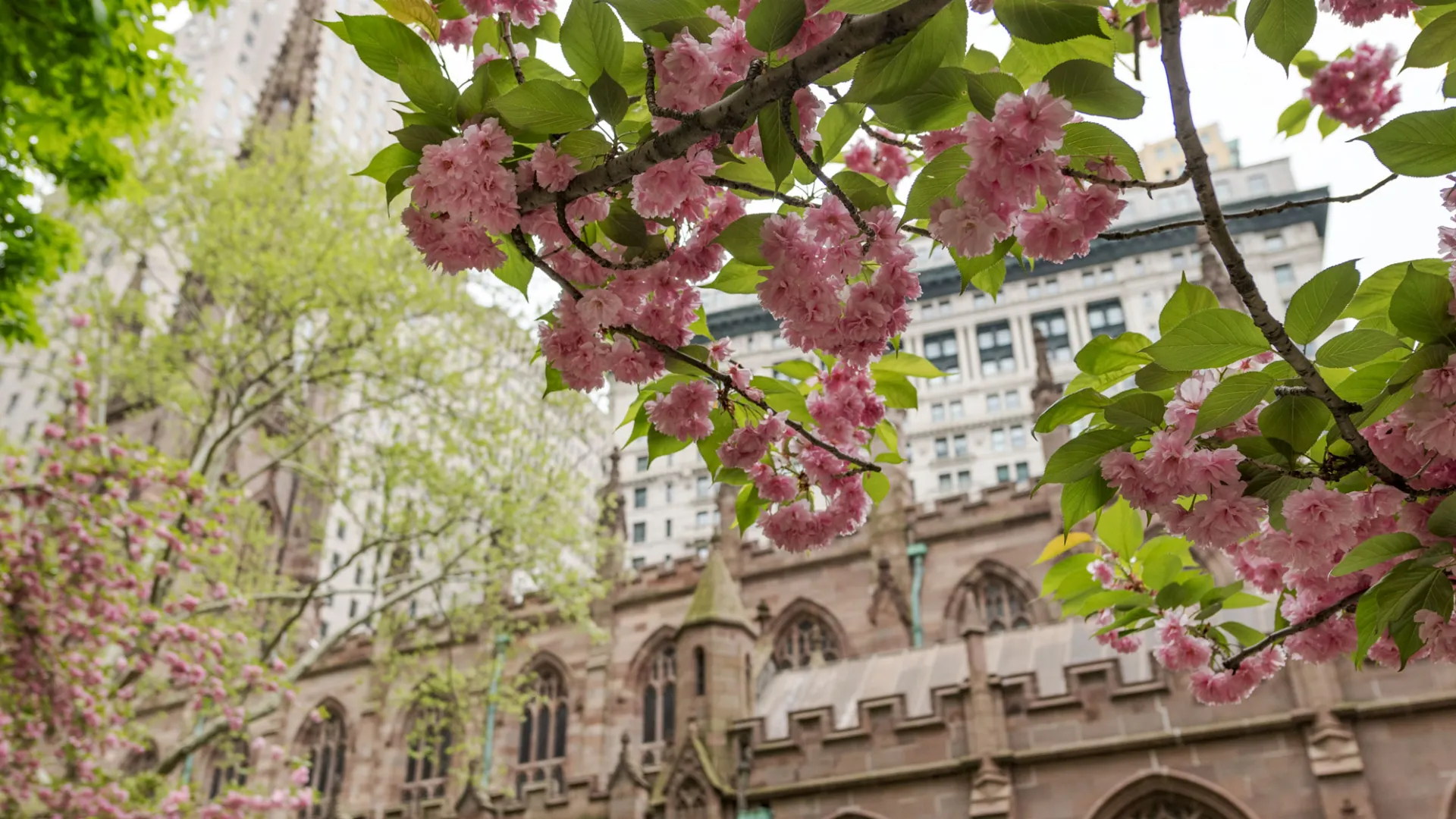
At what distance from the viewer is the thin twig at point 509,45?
3002 millimetres

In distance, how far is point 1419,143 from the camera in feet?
8.23

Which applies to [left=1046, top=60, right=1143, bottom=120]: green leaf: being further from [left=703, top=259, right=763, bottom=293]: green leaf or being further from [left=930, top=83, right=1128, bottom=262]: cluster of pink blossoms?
[left=703, top=259, right=763, bottom=293]: green leaf

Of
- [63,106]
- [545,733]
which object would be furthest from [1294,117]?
[545,733]

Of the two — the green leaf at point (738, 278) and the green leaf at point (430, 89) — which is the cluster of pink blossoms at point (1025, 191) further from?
the green leaf at point (430, 89)

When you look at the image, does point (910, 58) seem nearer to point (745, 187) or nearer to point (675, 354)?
point (745, 187)

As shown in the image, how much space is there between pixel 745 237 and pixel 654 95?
21.7 inches

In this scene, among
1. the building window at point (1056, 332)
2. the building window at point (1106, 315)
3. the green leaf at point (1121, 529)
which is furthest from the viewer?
the building window at point (1056, 332)

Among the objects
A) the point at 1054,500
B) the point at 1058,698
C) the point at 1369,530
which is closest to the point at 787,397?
the point at 1369,530

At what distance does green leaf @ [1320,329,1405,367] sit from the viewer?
2629 millimetres

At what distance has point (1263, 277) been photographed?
5503 cm

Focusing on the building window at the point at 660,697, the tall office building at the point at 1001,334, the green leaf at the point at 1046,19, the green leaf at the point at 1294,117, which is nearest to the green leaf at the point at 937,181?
the green leaf at the point at 1046,19

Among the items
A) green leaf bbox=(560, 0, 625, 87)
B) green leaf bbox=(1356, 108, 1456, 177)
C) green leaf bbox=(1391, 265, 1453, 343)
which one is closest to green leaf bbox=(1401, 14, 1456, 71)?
green leaf bbox=(1356, 108, 1456, 177)

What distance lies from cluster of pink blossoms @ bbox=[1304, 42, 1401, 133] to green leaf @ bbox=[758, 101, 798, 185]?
12.3 feet

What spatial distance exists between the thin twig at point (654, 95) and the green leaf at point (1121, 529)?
105 inches
